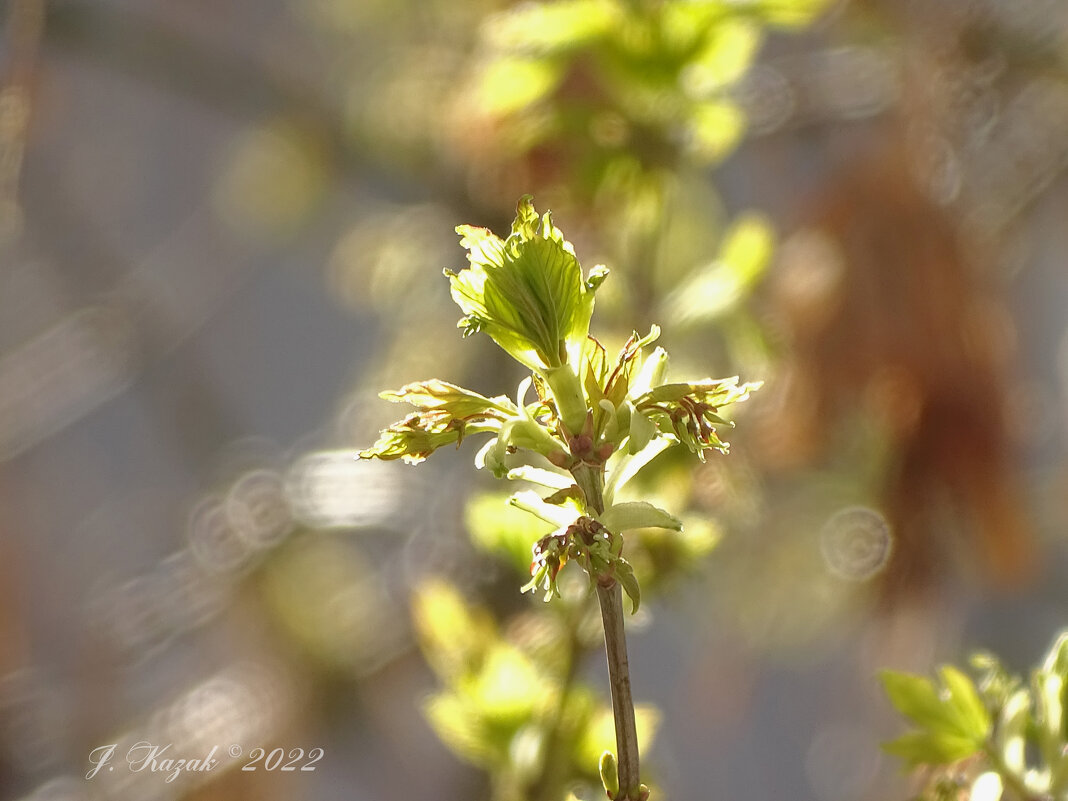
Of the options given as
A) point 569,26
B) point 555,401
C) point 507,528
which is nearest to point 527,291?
point 555,401

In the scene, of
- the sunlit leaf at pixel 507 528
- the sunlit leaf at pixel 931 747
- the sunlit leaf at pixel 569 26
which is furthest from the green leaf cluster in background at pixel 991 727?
the sunlit leaf at pixel 569 26

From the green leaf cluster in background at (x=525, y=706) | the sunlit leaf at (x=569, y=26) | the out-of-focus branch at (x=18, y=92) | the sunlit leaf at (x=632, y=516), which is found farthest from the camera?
the out-of-focus branch at (x=18, y=92)

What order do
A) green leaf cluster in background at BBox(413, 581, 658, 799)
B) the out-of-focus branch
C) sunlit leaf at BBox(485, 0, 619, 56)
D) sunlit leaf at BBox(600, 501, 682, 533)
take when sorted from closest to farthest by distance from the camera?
sunlit leaf at BBox(600, 501, 682, 533), green leaf cluster in background at BBox(413, 581, 658, 799), sunlit leaf at BBox(485, 0, 619, 56), the out-of-focus branch

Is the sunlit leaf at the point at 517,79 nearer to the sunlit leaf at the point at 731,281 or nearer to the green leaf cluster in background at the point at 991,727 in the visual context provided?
the sunlit leaf at the point at 731,281

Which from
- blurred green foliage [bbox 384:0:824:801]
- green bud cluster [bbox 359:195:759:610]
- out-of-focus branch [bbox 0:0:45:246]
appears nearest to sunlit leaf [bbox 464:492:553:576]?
blurred green foliage [bbox 384:0:824:801]

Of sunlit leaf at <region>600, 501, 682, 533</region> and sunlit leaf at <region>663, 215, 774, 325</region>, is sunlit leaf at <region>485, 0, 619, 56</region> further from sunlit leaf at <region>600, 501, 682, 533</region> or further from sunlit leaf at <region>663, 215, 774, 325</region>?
sunlit leaf at <region>600, 501, 682, 533</region>

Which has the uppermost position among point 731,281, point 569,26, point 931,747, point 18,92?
point 18,92

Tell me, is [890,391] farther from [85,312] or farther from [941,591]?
[85,312]

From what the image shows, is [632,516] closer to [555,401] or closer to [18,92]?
[555,401]

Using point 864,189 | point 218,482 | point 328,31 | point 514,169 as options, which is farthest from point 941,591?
point 328,31
